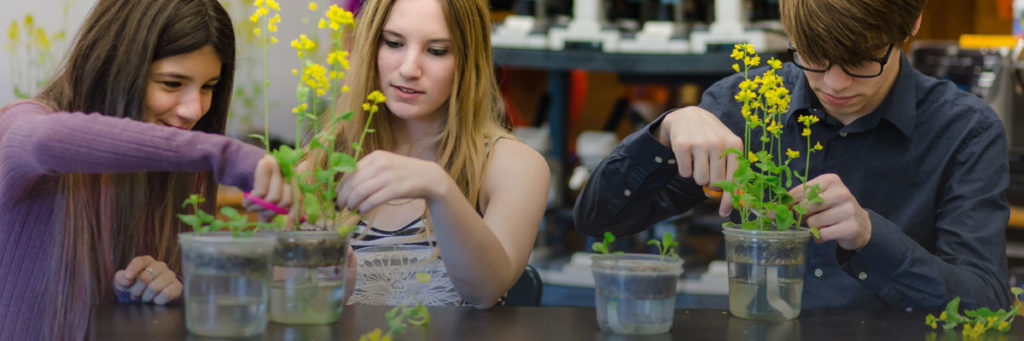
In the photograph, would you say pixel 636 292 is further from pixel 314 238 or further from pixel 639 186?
pixel 639 186

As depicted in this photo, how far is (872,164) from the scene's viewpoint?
5.79 feet

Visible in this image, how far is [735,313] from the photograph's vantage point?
1.25 meters

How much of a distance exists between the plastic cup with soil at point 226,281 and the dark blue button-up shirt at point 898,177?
29.6 inches

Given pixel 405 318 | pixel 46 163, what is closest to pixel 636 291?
pixel 405 318

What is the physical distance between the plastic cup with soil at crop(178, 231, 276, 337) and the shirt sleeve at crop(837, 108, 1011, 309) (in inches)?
32.0

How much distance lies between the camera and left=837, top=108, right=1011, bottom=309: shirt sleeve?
56.2 inches

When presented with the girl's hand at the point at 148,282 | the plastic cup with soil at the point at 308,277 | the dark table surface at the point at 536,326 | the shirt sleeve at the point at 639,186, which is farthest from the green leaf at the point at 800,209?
the girl's hand at the point at 148,282

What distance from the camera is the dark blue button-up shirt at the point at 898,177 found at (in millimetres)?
1637

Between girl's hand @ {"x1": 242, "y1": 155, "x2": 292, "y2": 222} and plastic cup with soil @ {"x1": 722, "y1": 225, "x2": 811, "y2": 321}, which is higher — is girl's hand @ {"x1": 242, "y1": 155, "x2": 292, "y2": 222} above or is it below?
above

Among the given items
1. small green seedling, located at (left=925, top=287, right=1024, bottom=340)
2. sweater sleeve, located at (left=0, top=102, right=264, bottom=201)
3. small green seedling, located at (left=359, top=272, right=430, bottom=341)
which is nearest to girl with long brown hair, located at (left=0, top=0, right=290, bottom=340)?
sweater sleeve, located at (left=0, top=102, right=264, bottom=201)

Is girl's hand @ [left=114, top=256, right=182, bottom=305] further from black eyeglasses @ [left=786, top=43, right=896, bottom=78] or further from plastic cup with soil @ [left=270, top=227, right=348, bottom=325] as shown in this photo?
black eyeglasses @ [left=786, top=43, right=896, bottom=78]

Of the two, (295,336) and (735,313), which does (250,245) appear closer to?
Answer: (295,336)

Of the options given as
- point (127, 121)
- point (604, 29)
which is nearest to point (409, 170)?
point (127, 121)

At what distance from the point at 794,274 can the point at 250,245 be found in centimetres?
62
